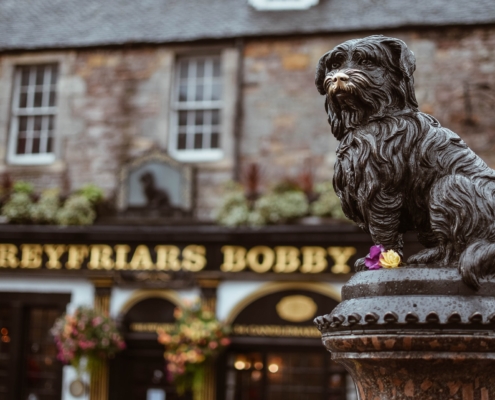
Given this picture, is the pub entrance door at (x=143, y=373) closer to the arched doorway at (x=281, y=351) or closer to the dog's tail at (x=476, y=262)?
the arched doorway at (x=281, y=351)

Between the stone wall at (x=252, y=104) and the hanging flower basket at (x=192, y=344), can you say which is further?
the stone wall at (x=252, y=104)

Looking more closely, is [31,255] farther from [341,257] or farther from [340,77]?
[340,77]

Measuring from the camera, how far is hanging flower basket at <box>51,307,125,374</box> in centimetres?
1047

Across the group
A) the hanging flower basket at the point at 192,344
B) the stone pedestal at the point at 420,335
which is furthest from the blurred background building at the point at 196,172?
the stone pedestal at the point at 420,335

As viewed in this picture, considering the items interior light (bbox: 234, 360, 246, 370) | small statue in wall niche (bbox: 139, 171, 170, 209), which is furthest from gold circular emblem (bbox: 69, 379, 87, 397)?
small statue in wall niche (bbox: 139, 171, 170, 209)

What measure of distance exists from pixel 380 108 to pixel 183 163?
8.55m

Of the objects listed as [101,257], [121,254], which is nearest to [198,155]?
[121,254]

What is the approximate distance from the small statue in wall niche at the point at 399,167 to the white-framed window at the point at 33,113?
10.00 meters

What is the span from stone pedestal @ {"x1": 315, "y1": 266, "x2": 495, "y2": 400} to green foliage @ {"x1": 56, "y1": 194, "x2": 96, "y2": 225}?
29.5 feet

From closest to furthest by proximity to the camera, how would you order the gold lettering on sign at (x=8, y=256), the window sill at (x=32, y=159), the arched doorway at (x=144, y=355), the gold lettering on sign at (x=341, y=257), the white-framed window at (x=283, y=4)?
the gold lettering on sign at (x=341, y=257)
the arched doorway at (x=144, y=355)
the gold lettering on sign at (x=8, y=256)
the white-framed window at (x=283, y=4)
the window sill at (x=32, y=159)

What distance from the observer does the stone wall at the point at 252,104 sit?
1097 cm

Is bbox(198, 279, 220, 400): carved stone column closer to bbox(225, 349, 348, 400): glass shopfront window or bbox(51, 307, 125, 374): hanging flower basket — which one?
bbox(225, 349, 348, 400): glass shopfront window

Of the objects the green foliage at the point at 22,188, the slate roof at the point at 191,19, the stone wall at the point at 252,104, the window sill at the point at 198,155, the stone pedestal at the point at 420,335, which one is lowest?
the stone pedestal at the point at 420,335

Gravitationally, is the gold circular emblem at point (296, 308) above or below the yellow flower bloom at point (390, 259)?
above
